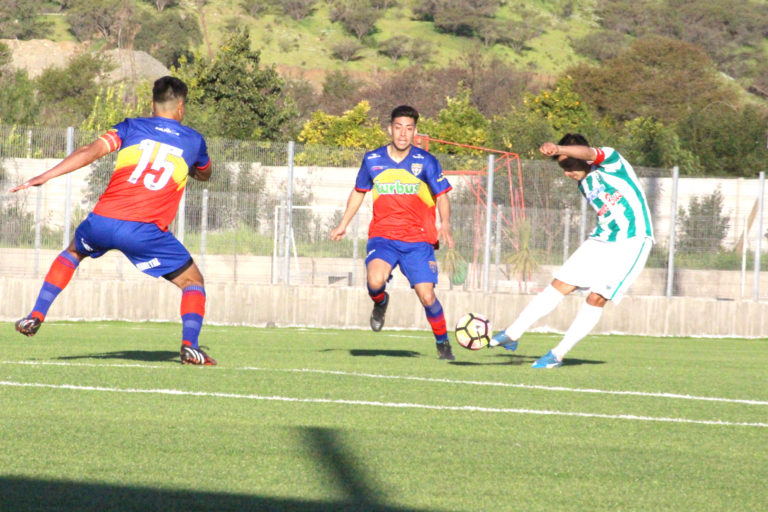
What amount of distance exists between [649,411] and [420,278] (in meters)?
3.96

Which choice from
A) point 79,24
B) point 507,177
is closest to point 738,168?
point 507,177

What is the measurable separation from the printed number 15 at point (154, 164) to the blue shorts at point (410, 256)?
253 centimetres

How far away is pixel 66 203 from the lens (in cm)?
1784

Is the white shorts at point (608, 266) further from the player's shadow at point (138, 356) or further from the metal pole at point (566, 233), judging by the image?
the metal pole at point (566, 233)

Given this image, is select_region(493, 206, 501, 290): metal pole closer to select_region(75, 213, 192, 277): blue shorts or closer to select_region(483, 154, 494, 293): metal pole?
select_region(483, 154, 494, 293): metal pole

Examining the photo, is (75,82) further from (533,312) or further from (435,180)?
(533,312)

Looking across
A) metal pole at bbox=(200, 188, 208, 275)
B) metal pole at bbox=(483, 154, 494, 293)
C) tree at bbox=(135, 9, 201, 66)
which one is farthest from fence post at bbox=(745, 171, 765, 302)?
tree at bbox=(135, 9, 201, 66)

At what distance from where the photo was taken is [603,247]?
9.69 meters

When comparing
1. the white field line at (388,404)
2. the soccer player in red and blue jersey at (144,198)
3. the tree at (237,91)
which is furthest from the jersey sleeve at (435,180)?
the tree at (237,91)

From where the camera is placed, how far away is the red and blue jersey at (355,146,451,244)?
10430 mm

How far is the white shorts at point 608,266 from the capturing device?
9.54 m

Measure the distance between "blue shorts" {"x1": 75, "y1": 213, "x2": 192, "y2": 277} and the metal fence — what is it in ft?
32.3

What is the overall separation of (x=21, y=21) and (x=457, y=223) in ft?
341

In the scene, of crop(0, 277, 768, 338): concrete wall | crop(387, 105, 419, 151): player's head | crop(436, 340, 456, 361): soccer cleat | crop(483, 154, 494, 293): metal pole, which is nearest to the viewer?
crop(387, 105, 419, 151): player's head
